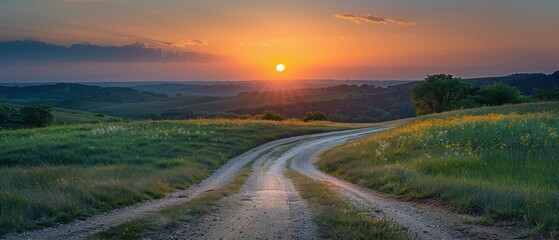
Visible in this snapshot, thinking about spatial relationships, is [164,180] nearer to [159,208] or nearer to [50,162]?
[159,208]

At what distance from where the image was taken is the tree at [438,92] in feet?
280

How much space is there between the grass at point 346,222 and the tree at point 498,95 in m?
74.3

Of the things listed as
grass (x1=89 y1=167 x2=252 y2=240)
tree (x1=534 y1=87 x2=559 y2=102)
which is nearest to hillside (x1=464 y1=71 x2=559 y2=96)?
tree (x1=534 y1=87 x2=559 y2=102)

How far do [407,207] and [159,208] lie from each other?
7552mm

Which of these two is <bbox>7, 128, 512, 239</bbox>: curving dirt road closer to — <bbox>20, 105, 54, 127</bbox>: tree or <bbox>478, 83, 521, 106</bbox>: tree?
<bbox>20, 105, 54, 127</bbox>: tree

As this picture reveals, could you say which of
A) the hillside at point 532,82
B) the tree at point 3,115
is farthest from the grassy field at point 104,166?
the hillside at point 532,82

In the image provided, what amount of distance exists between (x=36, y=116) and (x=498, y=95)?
273ft

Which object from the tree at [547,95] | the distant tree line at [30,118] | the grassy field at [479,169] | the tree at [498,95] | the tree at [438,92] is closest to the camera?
the grassy field at [479,169]

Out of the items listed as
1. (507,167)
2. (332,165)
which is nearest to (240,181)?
(332,165)

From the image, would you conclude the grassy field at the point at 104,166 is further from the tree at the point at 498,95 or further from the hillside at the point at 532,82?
the hillside at the point at 532,82

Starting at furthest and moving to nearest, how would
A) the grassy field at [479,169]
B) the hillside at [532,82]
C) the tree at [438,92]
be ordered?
the hillside at [532,82]
the tree at [438,92]
the grassy field at [479,169]

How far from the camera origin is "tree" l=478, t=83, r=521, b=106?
77688 mm

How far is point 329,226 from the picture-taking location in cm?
1023

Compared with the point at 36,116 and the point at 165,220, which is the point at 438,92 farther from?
the point at 165,220
